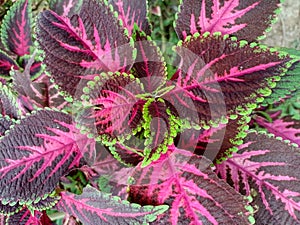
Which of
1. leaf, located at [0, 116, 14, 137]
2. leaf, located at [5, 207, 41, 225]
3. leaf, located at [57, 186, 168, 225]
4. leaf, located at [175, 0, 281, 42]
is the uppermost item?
leaf, located at [175, 0, 281, 42]

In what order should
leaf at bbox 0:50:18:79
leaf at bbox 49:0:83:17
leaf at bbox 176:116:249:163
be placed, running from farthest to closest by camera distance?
leaf at bbox 0:50:18:79 → leaf at bbox 49:0:83:17 → leaf at bbox 176:116:249:163

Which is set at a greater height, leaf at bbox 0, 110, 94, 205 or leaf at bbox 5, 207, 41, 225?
A: leaf at bbox 0, 110, 94, 205

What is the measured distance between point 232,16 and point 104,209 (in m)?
0.44

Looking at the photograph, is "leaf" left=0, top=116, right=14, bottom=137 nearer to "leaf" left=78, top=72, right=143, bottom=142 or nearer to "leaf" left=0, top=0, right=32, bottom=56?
"leaf" left=78, top=72, right=143, bottom=142

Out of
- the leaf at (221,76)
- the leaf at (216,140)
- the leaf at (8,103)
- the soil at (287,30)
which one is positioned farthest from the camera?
the soil at (287,30)

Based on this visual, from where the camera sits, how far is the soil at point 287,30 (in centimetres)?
154

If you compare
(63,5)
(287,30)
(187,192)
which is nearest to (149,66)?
(187,192)

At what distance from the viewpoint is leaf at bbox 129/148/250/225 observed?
747 millimetres

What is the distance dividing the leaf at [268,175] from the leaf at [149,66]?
0.85 feet

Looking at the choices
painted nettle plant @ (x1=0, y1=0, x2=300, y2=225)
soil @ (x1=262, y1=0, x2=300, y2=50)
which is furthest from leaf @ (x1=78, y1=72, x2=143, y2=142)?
soil @ (x1=262, y1=0, x2=300, y2=50)

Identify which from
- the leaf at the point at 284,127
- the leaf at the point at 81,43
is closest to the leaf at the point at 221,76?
the leaf at the point at 81,43

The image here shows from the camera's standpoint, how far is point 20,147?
30.1 inches

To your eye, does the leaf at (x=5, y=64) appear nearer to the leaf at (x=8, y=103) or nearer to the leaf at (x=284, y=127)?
the leaf at (x=8, y=103)

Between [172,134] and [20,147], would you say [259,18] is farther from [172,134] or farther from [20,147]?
[20,147]
